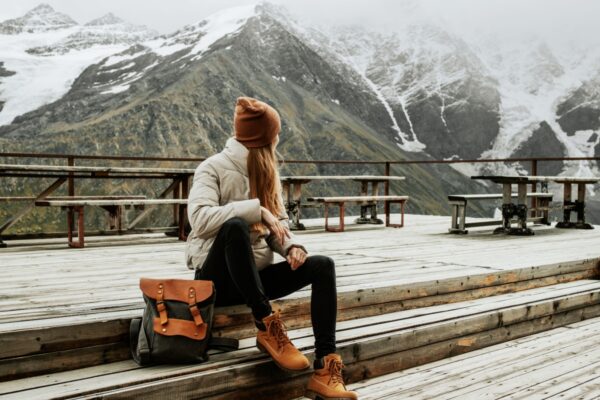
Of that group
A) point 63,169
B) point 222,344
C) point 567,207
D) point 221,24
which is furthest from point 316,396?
point 221,24

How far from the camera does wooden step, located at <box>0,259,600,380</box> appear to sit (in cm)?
230

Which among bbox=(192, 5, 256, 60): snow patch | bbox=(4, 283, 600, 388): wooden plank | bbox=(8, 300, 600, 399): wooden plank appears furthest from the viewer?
bbox=(192, 5, 256, 60): snow patch

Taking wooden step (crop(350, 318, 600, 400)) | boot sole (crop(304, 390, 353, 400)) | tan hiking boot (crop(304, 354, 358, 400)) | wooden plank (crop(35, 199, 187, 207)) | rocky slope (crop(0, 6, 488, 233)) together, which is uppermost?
rocky slope (crop(0, 6, 488, 233))

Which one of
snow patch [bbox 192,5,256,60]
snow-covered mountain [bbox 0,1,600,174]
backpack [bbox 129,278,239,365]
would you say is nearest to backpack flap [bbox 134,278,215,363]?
backpack [bbox 129,278,239,365]

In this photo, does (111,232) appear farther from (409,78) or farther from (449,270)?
(409,78)

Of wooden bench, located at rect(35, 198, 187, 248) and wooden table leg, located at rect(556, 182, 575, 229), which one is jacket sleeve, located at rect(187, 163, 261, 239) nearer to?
wooden bench, located at rect(35, 198, 187, 248)

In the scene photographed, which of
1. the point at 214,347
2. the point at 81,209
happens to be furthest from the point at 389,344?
the point at 81,209

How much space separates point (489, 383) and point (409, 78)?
15941 cm

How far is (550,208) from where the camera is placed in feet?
25.1

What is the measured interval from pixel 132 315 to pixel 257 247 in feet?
1.88

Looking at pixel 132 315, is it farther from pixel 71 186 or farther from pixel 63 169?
pixel 71 186

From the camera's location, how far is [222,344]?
2645 millimetres

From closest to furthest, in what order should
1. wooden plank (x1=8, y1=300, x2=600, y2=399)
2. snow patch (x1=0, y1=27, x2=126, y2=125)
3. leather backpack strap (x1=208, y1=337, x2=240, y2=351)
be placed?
1. wooden plank (x1=8, y1=300, x2=600, y2=399)
2. leather backpack strap (x1=208, y1=337, x2=240, y2=351)
3. snow patch (x1=0, y1=27, x2=126, y2=125)

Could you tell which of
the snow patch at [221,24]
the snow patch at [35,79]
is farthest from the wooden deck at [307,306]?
the snow patch at [221,24]
